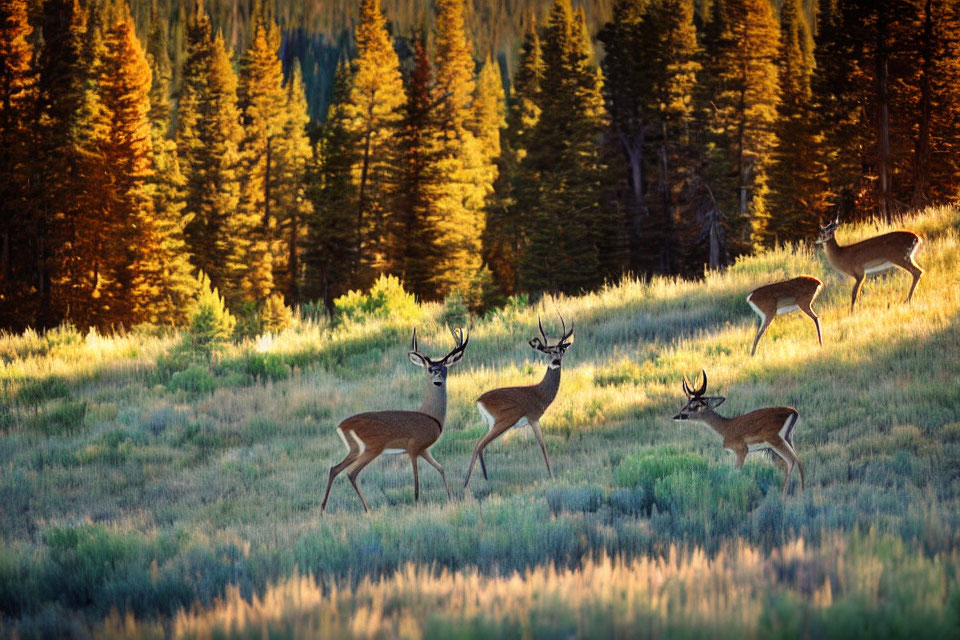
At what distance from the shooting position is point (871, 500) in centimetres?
682

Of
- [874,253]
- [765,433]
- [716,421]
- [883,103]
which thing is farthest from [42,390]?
[883,103]

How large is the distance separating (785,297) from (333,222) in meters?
42.2

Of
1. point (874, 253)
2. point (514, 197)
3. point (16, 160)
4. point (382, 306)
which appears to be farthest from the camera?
point (514, 197)

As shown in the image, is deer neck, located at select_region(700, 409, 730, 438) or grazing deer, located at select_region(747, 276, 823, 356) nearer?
deer neck, located at select_region(700, 409, 730, 438)

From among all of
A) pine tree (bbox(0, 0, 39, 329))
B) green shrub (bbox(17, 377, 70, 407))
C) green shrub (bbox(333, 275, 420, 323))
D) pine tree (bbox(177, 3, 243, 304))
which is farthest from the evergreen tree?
green shrub (bbox(17, 377, 70, 407))

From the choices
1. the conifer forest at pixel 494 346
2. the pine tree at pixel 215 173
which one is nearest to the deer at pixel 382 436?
the conifer forest at pixel 494 346

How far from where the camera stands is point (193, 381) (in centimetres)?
1556

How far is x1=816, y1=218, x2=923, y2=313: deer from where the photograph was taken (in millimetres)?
12273

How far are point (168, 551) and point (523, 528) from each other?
2695 millimetres

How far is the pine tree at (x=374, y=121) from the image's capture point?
44250 millimetres

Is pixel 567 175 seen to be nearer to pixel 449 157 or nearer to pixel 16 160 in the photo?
pixel 449 157

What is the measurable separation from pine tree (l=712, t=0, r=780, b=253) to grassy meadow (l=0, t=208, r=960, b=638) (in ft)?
81.9

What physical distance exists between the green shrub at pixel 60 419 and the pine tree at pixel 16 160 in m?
23.9

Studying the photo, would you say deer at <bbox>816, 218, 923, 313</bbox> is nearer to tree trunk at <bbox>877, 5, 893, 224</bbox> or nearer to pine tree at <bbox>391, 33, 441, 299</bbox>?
tree trunk at <bbox>877, 5, 893, 224</bbox>
